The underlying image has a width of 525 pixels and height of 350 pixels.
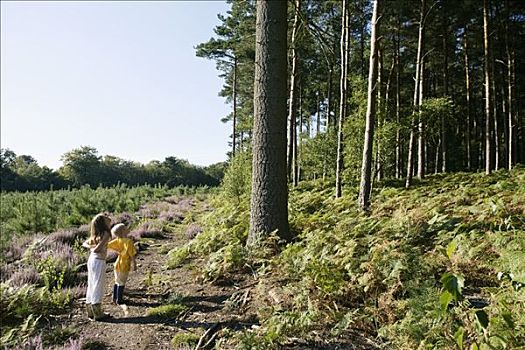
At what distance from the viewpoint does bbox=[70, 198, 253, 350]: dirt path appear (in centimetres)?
408

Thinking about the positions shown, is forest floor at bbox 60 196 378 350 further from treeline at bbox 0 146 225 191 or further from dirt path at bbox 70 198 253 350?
treeline at bbox 0 146 225 191

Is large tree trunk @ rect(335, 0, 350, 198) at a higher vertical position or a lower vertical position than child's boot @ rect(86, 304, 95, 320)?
higher

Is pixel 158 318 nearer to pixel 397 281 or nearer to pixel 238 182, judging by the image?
pixel 397 281

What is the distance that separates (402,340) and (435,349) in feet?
1.17

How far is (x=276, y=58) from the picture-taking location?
649 cm

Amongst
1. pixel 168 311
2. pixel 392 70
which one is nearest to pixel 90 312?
pixel 168 311

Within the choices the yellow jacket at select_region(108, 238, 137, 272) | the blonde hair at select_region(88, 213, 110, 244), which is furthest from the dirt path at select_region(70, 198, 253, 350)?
the blonde hair at select_region(88, 213, 110, 244)

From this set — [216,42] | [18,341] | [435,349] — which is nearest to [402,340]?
[435,349]

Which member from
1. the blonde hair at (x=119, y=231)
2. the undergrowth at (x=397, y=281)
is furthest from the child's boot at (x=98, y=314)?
the undergrowth at (x=397, y=281)

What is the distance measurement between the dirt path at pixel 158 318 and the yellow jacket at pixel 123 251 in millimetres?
505

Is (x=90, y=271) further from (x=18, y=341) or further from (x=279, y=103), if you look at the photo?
(x=279, y=103)

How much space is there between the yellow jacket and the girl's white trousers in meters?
0.37

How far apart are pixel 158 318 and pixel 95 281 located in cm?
110

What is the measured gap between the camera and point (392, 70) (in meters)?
21.5
